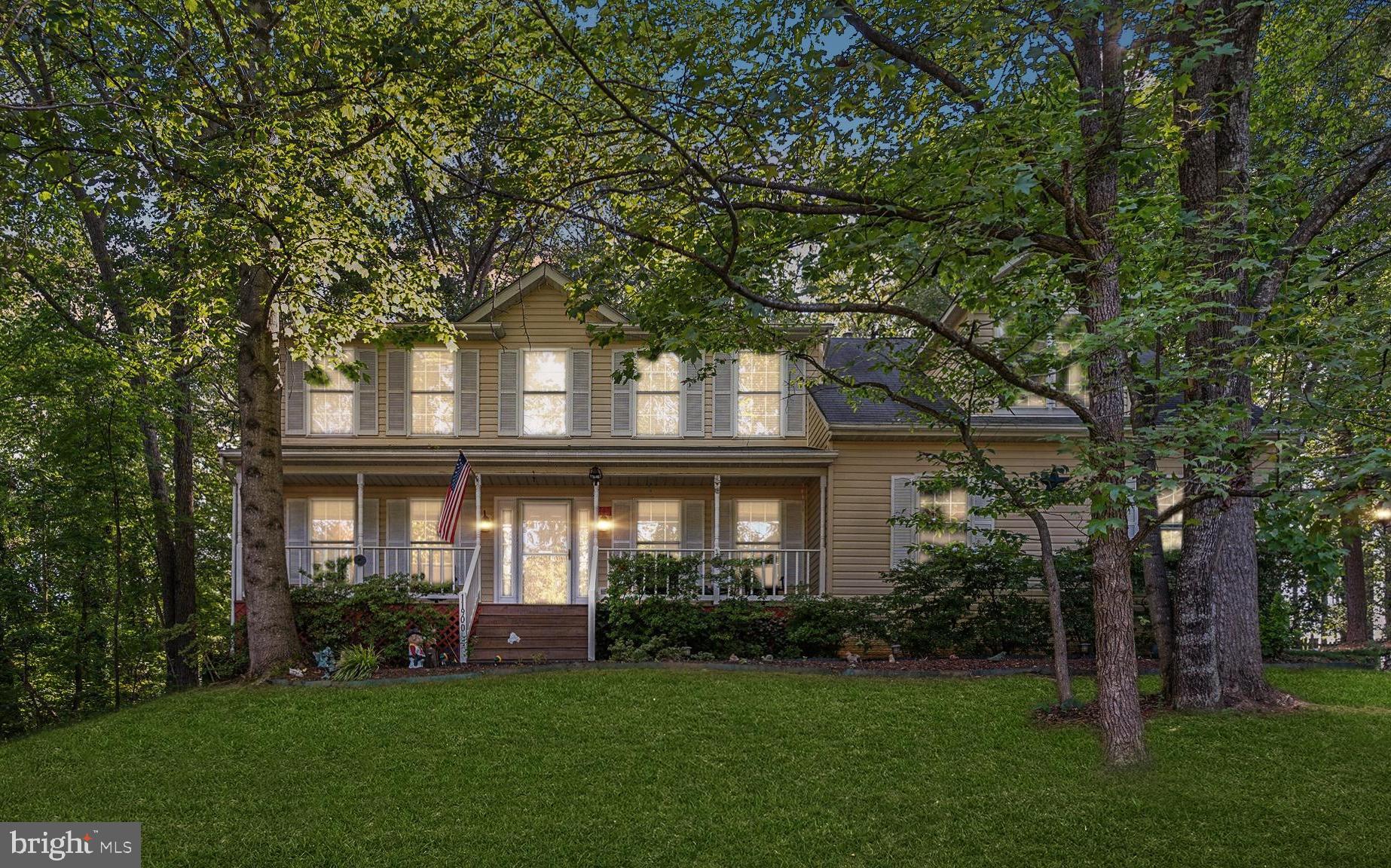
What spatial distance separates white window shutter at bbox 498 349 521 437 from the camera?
13211mm

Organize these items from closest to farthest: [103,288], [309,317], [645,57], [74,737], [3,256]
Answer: [645,57]
[74,737]
[3,256]
[309,317]
[103,288]

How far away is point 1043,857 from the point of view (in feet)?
14.0

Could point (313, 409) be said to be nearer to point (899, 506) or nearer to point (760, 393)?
point (760, 393)

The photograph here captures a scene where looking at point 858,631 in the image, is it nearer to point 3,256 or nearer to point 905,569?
point 905,569

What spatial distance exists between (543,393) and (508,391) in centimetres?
61

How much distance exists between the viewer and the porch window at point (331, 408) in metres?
13.2

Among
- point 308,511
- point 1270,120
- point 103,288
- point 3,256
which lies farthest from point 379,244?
point 1270,120

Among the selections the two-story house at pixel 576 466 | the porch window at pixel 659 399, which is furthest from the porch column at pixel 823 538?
the porch window at pixel 659 399

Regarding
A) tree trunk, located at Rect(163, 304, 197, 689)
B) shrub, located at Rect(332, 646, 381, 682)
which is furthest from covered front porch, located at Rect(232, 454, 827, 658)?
shrub, located at Rect(332, 646, 381, 682)

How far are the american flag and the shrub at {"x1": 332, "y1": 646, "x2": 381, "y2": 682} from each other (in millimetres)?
1675

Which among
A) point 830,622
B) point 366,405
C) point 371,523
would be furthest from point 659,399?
point 371,523

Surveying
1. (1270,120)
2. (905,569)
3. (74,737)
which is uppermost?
(1270,120)

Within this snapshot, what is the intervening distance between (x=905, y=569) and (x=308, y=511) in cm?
1021

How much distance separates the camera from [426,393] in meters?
13.3
